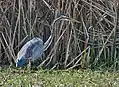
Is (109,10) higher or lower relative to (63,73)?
higher

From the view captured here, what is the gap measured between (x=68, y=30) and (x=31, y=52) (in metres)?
0.49

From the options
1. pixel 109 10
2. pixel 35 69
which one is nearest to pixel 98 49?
pixel 109 10

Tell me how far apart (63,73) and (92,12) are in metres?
0.81

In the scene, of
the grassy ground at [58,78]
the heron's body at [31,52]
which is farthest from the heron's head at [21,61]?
the grassy ground at [58,78]

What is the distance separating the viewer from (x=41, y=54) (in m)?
4.82

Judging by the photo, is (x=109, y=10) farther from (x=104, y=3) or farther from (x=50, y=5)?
(x=50, y=5)

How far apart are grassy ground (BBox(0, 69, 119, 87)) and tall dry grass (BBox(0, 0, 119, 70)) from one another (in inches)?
12.5

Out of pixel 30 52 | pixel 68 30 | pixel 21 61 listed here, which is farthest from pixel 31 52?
pixel 68 30

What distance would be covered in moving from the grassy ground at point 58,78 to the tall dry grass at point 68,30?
1.04 ft

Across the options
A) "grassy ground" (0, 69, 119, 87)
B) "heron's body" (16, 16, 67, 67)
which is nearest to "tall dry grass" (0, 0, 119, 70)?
"heron's body" (16, 16, 67, 67)

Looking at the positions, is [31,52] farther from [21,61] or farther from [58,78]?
[58,78]

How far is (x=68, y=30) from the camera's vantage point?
490 centimetres

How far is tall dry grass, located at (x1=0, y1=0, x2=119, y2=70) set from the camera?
487 cm

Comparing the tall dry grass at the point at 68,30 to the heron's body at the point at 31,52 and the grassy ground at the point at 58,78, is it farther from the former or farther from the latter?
the grassy ground at the point at 58,78
